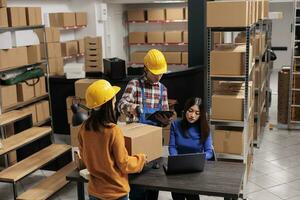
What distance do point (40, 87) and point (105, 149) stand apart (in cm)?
374

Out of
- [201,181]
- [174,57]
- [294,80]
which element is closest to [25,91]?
[201,181]

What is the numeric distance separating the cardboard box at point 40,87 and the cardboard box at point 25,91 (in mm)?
87

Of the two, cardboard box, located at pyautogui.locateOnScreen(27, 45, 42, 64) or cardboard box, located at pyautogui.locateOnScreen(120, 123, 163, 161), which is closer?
cardboard box, located at pyautogui.locateOnScreen(120, 123, 163, 161)

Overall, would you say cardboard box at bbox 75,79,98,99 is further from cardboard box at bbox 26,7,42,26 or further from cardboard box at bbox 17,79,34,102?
cardboard box at bbox 26,7,42,26

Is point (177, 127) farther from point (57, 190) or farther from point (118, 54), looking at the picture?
point (118, 54)

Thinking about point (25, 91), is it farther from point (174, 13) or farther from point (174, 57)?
point (174, 13)

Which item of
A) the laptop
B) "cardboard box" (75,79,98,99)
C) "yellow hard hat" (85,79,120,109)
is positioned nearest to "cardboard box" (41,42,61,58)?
"cardboard box" (75,79,98,99)

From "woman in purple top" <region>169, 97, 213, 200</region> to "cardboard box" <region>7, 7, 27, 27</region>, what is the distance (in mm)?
3034

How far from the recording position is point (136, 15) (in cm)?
1054

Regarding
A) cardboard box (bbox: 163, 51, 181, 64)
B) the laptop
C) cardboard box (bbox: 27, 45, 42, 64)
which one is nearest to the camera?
the laptop

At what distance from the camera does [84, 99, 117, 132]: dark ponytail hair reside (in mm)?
2439

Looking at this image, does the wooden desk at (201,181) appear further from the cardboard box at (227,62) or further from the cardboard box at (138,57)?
the cardboard box at (138,57)

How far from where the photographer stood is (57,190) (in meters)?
4.27

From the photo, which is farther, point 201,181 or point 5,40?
point 5,40
